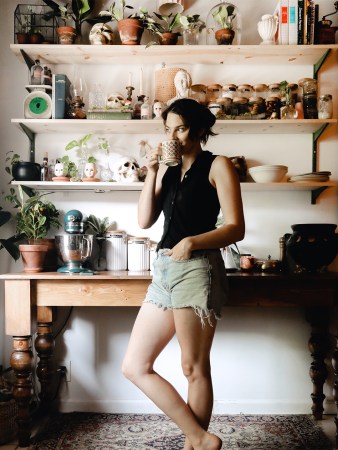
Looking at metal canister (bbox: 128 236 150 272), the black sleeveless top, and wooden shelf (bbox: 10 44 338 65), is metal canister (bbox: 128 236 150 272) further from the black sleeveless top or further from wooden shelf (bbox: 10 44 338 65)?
wooden shelf (bbox: 10 44 338 65)

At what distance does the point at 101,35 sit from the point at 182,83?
52 centimetres

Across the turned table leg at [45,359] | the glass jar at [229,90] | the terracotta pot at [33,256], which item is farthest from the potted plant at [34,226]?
the glass jar at [229,90]

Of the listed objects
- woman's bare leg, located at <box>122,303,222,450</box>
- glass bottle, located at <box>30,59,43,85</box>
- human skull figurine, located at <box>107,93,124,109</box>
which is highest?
glass bottle, located at <box>30,59,43,85</box>

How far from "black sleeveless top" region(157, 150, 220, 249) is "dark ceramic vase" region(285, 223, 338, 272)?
34.3 inches

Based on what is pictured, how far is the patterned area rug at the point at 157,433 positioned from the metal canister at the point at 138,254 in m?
0.84

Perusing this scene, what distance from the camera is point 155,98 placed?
266 centimetres

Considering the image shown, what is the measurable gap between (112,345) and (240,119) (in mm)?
1494

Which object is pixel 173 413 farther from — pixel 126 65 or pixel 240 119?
pixel 126 65

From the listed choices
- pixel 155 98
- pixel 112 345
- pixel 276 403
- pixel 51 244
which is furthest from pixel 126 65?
pixel 276 403

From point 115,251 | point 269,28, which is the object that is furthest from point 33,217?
point 269,28

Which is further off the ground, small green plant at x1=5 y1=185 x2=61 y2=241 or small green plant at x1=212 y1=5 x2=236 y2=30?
small green plant at x1=212 y1=5 x2=236 y2=30

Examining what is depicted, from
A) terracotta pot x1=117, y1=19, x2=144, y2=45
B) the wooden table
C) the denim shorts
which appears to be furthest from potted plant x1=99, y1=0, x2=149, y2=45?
the denim shorts

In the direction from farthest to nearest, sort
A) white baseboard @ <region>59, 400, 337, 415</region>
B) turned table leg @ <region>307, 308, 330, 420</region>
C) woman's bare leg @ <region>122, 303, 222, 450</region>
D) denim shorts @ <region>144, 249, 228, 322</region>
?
white baseboard @ <region>59, 400, 337, 415</region> < turned table leg @ <region>307, 308, 330, 420</region> < woman's bare leg @ <region>122, 303, 222, 450</region> < denim shorts @ <region>144, 249, 228, 322</region>

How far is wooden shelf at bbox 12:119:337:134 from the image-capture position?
2.50 meters
